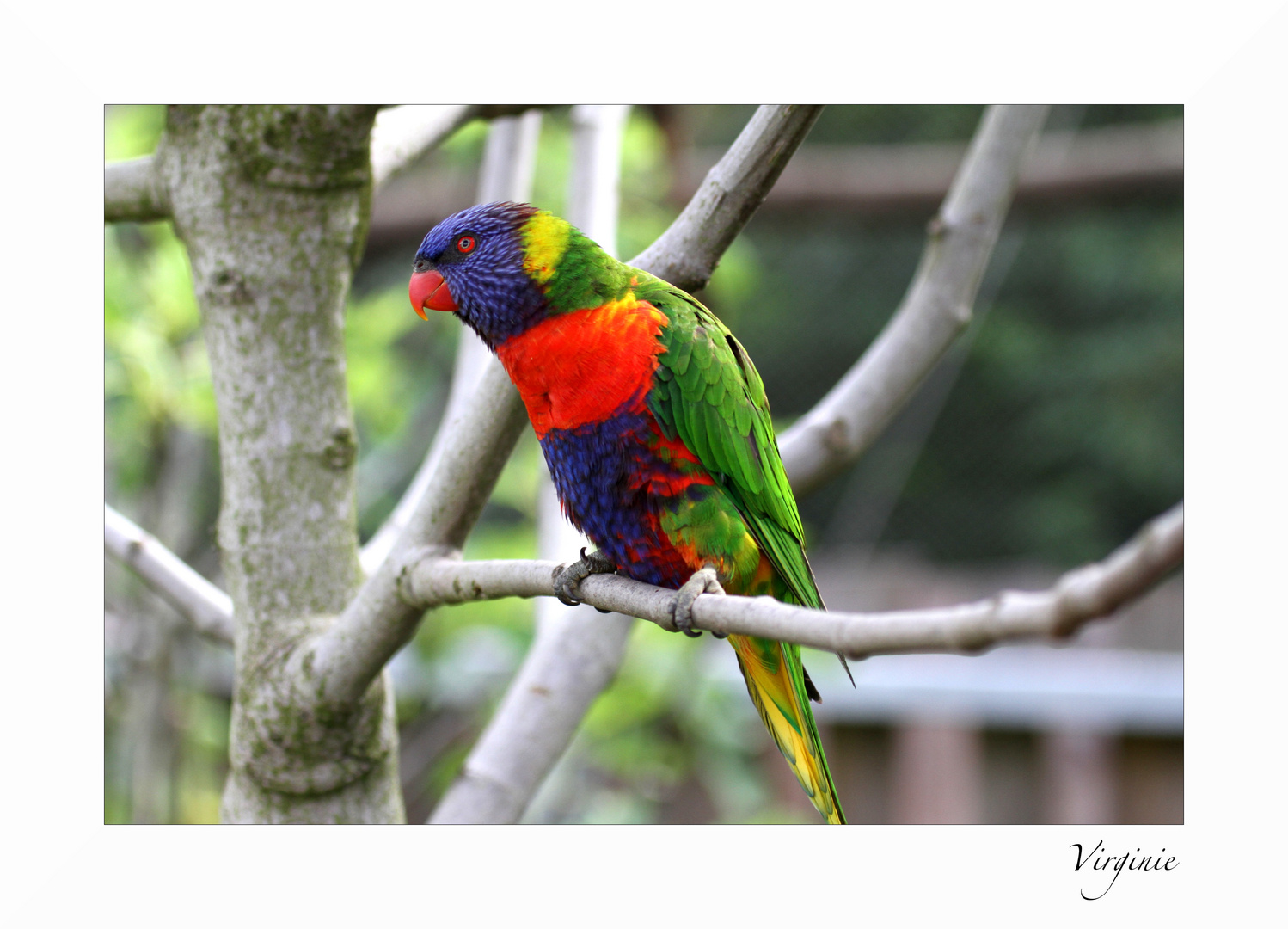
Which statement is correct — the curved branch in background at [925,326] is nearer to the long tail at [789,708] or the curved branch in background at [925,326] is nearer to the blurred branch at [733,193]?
the long tail at [789,708]

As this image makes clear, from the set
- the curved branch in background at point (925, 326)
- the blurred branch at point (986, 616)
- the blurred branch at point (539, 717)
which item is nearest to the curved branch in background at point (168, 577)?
the blurred branch at point (539, 717)

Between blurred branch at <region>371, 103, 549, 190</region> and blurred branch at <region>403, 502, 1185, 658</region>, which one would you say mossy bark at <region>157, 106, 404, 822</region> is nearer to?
blurred branch at <region>371, 103, 549, 190</region>

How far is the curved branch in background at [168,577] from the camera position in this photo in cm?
146

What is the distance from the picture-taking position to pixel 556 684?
152 cm

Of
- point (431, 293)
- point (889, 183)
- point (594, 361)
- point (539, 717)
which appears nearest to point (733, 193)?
point (594, 361)

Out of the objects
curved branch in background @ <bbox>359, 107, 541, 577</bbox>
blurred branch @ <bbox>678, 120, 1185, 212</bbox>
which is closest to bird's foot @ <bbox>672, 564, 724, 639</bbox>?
curved branch in background @ <bbox>359, 107, 541, 577</bbox>

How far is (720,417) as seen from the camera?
1.15 metres

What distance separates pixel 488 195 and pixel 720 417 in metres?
0.89

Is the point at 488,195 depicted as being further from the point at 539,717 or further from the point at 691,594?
the point at 691,594
